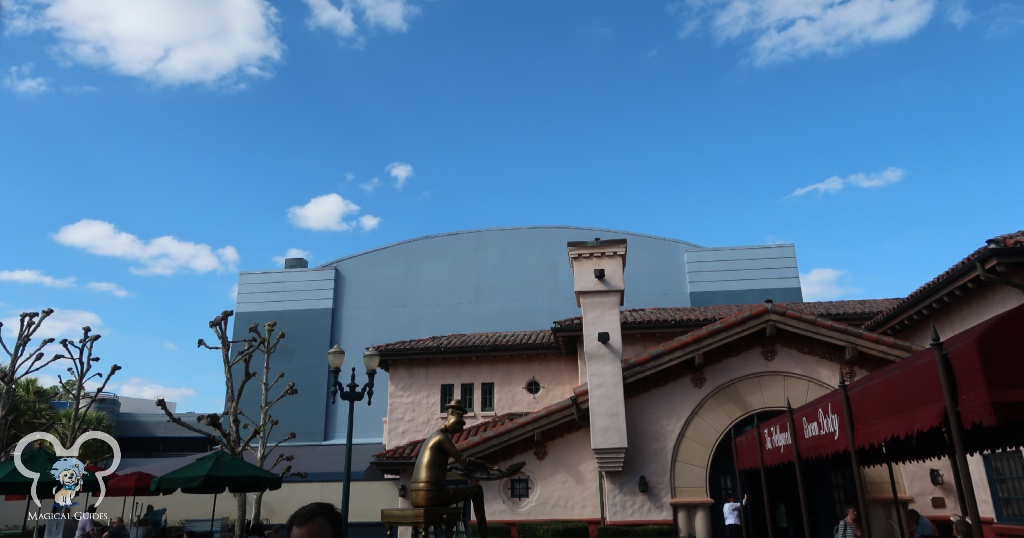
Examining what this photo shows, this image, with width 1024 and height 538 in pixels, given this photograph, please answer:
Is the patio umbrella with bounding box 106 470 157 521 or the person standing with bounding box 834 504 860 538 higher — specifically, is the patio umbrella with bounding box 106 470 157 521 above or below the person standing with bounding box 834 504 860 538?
above

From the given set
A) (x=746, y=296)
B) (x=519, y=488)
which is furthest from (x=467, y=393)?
(x=746, y=296)

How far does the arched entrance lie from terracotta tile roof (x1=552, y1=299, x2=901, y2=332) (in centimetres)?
344

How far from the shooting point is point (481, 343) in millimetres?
23359

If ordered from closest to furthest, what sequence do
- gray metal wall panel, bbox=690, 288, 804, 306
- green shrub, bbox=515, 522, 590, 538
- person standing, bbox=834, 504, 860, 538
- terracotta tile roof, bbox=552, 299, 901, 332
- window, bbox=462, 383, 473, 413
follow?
person standing, bbox=834, 504, 860, 538, green shrub, bbox=515, 522, 590, 538, terracotta tile roof, bbox=552, 299, 901, 332, window, bbox=462, 383, 473, 413, gray metal wall panel, bbox=690, 288, 804, 306

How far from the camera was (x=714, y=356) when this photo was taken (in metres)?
16.1

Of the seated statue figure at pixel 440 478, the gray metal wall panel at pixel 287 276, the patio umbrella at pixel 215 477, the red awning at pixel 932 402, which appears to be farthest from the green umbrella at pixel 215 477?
the gray metal wall panel at pixel 287 276

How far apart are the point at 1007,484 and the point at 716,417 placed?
564 centimetres

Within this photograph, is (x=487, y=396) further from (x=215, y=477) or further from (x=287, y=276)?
(x=287, y=276)

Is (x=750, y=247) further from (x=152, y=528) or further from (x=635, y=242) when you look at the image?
(x=152, y=528)

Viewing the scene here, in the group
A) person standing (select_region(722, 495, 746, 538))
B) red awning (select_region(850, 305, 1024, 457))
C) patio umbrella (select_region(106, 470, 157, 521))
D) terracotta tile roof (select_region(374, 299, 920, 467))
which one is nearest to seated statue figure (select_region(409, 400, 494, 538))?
red awning (select_region(850, 305, 1024, 457))

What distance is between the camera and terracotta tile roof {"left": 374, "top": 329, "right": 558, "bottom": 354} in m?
22.8

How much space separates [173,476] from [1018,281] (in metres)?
17.0

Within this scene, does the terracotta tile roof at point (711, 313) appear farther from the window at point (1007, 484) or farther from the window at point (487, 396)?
the window at point (1007, 484)

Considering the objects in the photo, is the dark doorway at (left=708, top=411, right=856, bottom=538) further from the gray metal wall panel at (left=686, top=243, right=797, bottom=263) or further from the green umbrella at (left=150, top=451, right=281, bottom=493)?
the gray metal wall panel at (left=686, top=243, right=797, bottom=263)
